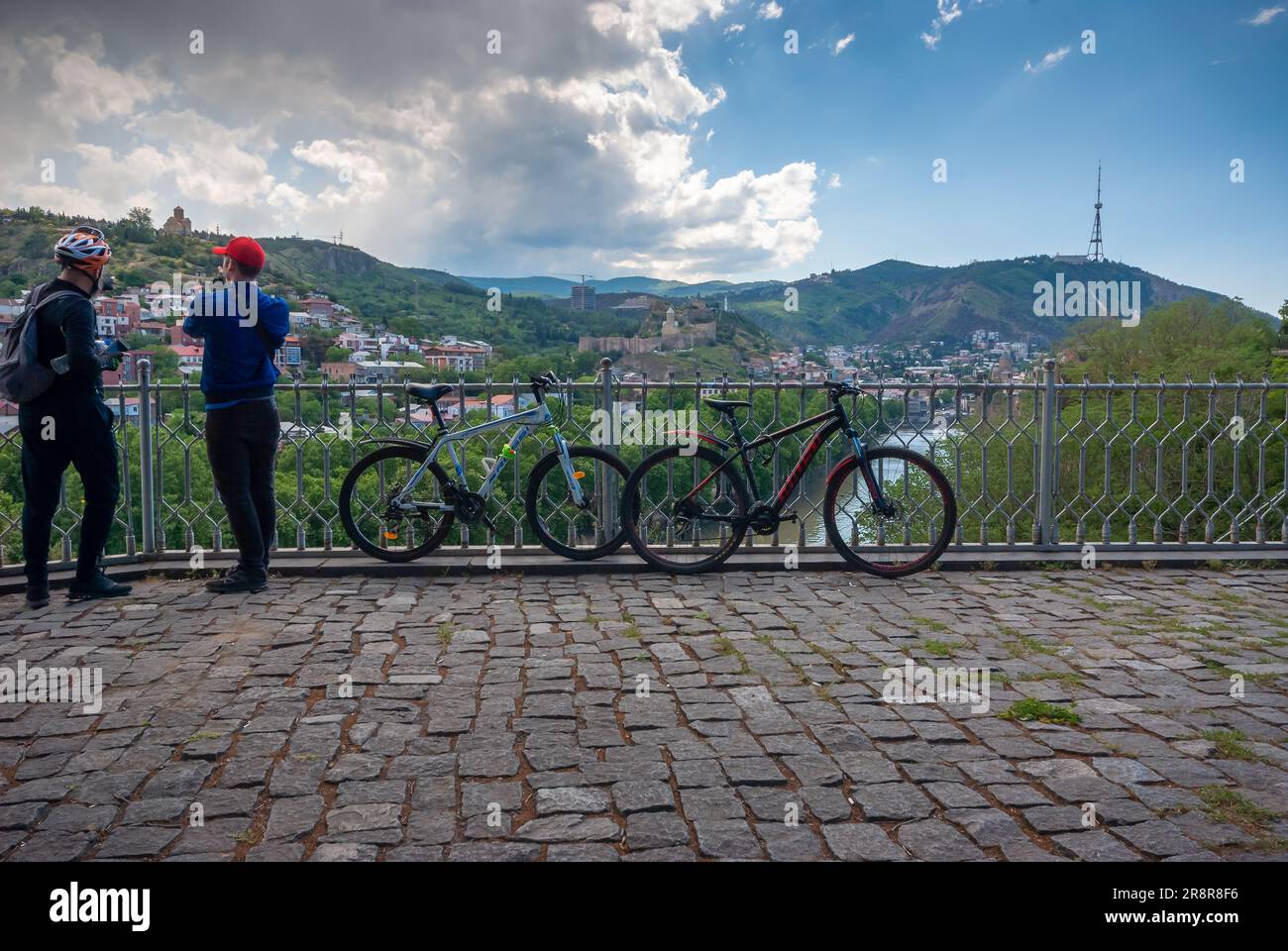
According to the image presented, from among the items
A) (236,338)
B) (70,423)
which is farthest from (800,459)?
(70,423)

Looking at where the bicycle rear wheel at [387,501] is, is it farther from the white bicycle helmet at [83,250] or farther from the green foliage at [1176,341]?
the green foliage at [1176,341]

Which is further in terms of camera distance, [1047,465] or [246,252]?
[1047,465]

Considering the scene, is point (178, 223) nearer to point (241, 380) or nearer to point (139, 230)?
point (139, 230)

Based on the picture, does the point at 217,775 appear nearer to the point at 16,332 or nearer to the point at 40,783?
the point at 40,783

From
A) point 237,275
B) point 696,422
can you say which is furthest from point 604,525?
point 237,275

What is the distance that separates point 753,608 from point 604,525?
1985 millimetres

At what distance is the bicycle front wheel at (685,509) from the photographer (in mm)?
8070

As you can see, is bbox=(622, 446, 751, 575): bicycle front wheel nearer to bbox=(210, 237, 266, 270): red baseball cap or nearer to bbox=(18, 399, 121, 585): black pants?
bbox=(210, 237, 266, 270): red baseball cap

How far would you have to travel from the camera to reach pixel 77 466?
6.80m

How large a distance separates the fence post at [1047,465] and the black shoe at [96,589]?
714 centimetres

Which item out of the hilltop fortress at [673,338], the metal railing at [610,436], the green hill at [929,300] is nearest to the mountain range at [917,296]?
the green hill at [929,300]

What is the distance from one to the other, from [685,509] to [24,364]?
458 cm

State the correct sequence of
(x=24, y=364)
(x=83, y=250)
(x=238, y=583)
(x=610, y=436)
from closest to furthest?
(x=24, y=364) < (x=83, y=250) < (x=238, y=583) < (x=610, y=436)

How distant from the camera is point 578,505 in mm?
8305
